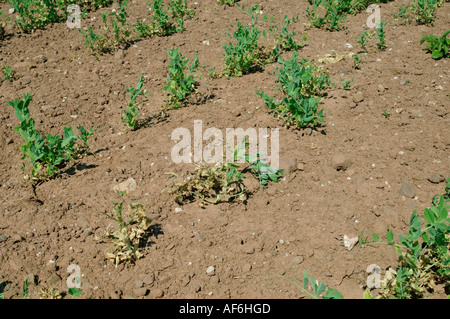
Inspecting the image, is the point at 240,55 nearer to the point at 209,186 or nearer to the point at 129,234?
the point at 209,186

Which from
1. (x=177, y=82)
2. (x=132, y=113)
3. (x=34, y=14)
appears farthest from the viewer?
(x=34, y=14)

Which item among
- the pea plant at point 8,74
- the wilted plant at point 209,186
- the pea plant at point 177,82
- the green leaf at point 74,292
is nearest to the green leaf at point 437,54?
the pea plant at point 177,82

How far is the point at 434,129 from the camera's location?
13.1 ft

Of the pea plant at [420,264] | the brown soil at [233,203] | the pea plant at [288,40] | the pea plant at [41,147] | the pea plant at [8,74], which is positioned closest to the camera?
the pea plant at [420,264]

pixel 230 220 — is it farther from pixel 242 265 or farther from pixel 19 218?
pixel 19 218

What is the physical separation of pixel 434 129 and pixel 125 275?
3.12m

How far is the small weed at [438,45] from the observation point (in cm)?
486

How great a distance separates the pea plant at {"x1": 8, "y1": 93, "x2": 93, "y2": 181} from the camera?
3.70 meters

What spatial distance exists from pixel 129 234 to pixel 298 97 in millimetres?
2167

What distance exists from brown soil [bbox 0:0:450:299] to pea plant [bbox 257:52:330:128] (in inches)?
5.5

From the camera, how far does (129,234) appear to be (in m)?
3.15

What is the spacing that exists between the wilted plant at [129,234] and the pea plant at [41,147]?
89 centimetres

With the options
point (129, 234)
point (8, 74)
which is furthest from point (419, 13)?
point (8, 74)

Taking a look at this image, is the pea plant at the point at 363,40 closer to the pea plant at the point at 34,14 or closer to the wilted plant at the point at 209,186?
the wilted plant at the point at 209,186
